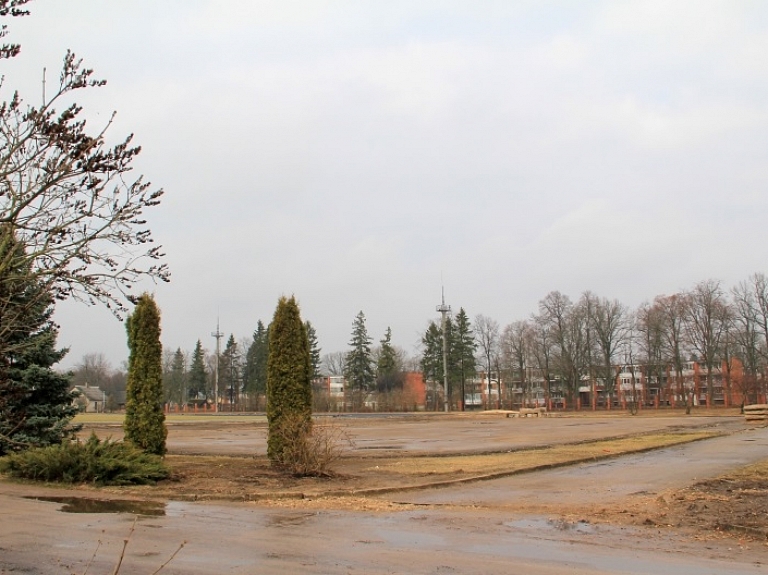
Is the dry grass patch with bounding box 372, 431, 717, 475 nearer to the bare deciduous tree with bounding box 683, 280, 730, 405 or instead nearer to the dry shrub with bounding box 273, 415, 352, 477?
the dry shrub with bounding box 273, 415, 352, 477

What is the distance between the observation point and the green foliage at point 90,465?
46.5 feet

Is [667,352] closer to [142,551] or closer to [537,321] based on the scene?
[537,321]

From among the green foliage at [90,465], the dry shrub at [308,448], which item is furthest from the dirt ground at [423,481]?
the green foliage at [90,465]

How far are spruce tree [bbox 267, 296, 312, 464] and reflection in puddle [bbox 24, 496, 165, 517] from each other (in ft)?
14.8

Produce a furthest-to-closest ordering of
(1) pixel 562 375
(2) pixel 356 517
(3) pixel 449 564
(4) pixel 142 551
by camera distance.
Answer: (1) pixel 562 375 < (2) pixel 356 517 < (4) pixel 142 551 < (3) pixel 449 564

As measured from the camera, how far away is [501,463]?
18.5 meters

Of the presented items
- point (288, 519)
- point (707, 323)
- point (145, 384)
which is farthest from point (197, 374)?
point (288, 519)

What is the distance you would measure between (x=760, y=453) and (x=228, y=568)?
1984cm

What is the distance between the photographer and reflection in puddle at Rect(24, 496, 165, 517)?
36.2ft

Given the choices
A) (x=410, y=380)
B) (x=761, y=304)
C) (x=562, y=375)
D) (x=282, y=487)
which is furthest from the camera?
(x=410, y=380)

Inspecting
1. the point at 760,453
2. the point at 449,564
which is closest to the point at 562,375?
the point at 760,453

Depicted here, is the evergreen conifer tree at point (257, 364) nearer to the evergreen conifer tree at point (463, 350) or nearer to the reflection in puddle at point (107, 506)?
the evergreen conifer tree at point (463, 350)

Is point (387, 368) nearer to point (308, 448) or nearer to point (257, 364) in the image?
point (257, 364)

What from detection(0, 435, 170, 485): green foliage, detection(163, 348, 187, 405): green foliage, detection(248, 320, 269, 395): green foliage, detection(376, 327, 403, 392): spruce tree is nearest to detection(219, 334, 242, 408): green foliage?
detection(248, 320, 269, 395): green foliage
